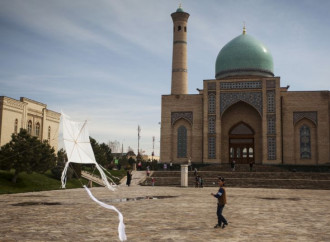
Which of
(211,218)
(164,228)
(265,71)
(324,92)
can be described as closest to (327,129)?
(324,92)

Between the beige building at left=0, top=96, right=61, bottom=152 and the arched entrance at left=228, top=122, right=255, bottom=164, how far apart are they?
18.4 m

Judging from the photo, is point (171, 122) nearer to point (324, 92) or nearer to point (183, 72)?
point (183, 72)

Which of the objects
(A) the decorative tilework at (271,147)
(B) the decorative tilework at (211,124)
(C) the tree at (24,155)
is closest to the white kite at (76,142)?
(C) the tree at (24,155)

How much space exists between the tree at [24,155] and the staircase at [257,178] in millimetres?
8982

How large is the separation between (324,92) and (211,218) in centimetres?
2981

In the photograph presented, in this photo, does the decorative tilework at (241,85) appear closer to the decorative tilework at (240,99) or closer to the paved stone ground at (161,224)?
the decorative tilework at (240,99)

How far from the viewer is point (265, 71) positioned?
1663 inches

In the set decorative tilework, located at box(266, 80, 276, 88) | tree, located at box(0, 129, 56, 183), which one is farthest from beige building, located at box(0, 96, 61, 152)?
decorative tilework, located at box(266, 80, 276, 88)

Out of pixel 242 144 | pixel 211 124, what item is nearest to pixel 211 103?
pixel 211 124

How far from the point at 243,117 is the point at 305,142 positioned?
667 cm

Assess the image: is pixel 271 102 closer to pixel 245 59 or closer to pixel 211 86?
pixel 211 86

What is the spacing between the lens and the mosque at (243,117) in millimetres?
Result: 36562

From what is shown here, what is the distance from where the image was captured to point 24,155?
23.8 metres

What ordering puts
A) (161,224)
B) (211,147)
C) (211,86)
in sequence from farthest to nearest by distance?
1. (211,86)
2. (211,147)
3. (161,224)
